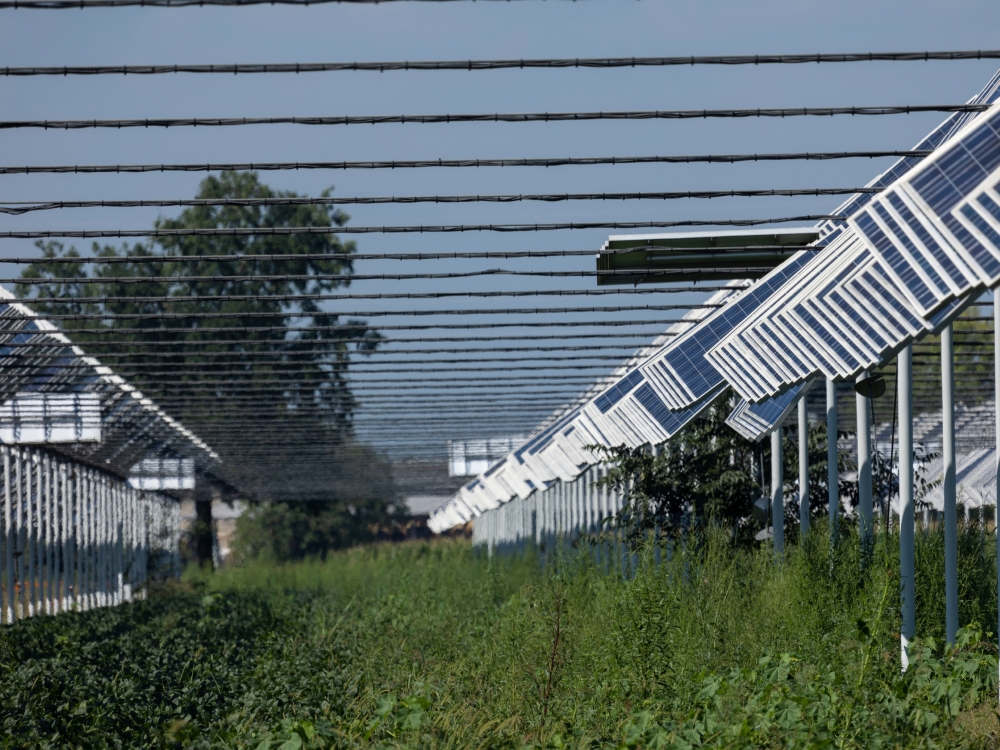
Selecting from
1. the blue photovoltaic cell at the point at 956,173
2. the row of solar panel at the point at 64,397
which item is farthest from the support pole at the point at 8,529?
the blue photovoltaic cell at the point at 956,173

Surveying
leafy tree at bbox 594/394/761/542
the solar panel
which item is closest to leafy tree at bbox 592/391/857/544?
leafy tree at bbox 594/394/761/542

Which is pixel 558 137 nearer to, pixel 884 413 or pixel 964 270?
pixel 964 270

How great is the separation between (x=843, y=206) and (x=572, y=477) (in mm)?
5643

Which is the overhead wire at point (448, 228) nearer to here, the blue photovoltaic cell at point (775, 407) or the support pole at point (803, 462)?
the blue photovoltaic cell at point (775, 407)

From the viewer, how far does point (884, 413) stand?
28031 millimetres

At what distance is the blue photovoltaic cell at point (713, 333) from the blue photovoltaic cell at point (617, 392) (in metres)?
1.93

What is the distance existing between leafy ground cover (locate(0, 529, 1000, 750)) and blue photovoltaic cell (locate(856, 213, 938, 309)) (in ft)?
6.17

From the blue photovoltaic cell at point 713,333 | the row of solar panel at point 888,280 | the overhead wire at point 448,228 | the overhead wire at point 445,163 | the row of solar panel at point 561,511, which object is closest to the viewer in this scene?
the row of solar panel at point 888,280

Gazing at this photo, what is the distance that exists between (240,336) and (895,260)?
43018 millimetres

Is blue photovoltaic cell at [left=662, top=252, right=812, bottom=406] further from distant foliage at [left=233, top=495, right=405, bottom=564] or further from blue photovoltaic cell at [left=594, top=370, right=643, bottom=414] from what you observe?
distant foliage at [left=233, top=495, right=405, bottom=564]

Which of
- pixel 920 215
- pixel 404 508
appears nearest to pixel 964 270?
pixel 920 215

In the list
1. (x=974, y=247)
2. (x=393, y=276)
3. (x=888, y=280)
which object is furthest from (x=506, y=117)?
(x=974, y=247)

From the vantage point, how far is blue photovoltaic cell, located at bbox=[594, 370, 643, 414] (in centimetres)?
1273

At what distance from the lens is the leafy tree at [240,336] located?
12586 millimetres
